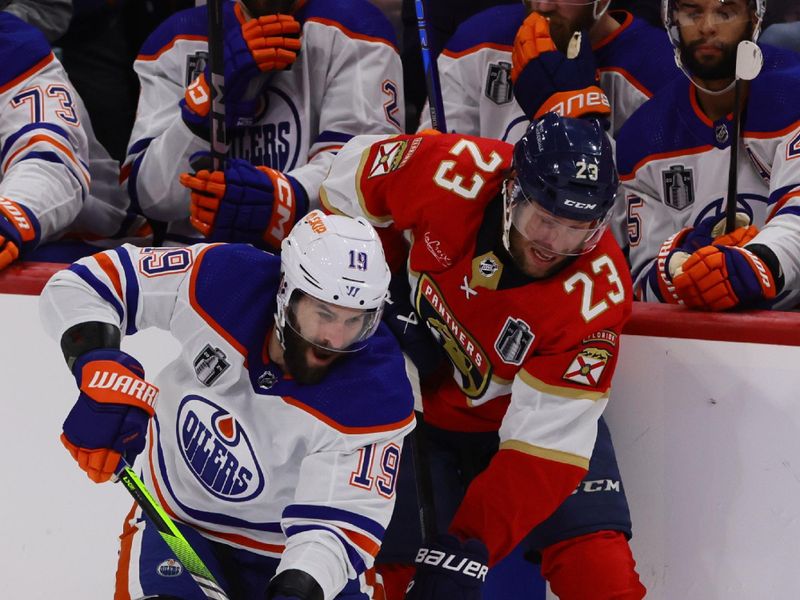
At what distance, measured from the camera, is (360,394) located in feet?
7.33

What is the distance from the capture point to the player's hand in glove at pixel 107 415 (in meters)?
2.07

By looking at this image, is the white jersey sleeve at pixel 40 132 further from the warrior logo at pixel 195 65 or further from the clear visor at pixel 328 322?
the clear visor at pixel 328 322

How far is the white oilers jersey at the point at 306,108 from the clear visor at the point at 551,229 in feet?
2.66

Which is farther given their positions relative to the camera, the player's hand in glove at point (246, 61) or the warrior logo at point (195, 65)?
the warrior logo at point (195, 65)

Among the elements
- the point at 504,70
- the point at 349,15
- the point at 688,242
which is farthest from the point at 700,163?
the point at 349,15

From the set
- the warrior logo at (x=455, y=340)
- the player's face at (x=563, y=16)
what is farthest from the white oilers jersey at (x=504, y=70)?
the warrior logo at (x=455, y=340)

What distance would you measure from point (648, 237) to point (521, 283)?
0.64 metres

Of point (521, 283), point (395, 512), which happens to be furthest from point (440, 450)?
point (521, 283)

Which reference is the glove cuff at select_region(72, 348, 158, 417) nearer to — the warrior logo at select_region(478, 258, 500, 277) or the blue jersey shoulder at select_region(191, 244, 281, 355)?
the blue jersey shoulder at select_region(191, 244, 281, 355)

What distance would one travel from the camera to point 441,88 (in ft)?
10.9

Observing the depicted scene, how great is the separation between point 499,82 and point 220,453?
4.44 ft

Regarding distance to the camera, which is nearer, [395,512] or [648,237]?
[395,512]

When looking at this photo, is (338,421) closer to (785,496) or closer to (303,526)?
(303,526)

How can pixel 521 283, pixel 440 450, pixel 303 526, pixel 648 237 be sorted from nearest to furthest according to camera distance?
pixel 303 526 < pixel 521 283 < pixel 440 450 < pixel 648 237
